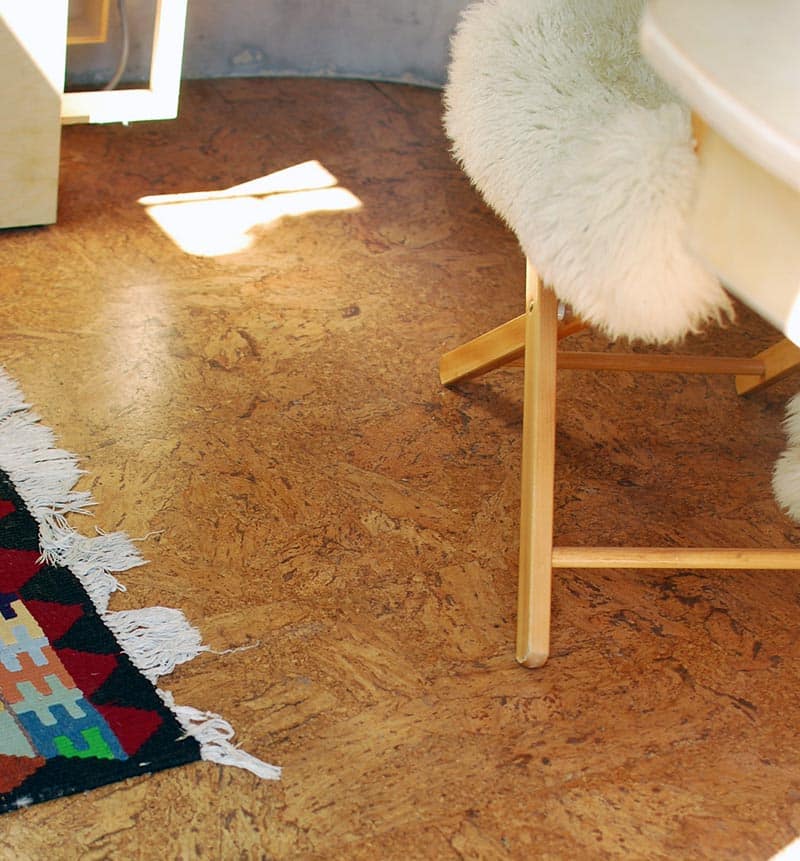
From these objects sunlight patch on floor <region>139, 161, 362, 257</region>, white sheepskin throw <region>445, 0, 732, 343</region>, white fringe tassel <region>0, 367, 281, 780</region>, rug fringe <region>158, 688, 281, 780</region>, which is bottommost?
white fringe tassel <region>0, 367, 281, 780</region>

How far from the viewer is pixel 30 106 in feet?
5.91

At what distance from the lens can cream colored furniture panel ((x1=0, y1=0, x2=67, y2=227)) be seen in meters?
1.72

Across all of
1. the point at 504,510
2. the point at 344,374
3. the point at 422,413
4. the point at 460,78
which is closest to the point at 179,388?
the point at 344,374

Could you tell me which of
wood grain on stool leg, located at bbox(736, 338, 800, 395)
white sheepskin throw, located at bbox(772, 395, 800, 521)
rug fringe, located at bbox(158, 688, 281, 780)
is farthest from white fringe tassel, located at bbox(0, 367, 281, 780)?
wood grain on stool leg, located at bbox(736, 338, 800, 395)

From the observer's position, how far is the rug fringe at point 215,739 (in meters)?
1.12

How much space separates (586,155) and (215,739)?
0.70 metres

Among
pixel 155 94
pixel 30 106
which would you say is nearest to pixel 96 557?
pixel 30 106

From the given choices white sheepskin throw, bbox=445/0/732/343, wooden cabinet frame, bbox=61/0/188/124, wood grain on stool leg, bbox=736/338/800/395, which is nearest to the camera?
white sheepskin throw, bbox=445/0/732/343

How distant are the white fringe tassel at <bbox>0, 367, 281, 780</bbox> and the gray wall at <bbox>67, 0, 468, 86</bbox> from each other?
1.30 metres

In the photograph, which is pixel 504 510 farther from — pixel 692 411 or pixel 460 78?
pixel 460 78

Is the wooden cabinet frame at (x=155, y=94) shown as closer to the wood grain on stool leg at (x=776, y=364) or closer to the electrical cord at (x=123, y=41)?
the electrical cord at (x=123, y=41)

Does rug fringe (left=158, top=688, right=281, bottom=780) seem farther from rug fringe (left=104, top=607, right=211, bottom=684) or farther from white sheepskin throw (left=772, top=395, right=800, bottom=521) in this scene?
white sheepskin throw (left=772, top=395, right=800, bottom=521)

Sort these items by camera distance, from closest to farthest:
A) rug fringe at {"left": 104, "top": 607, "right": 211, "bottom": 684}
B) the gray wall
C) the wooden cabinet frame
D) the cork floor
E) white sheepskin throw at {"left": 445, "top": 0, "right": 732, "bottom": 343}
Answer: white sheepskin throw at {"left": 445, "top": 0, "right": 732, "bottom": 343}
the cork floor
rug fringe at {"left": 104, "top": 607, "right": 211, "bottom": 684}
the wooden cabinet frame
the gray wall

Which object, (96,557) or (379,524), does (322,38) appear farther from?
(96,557)
